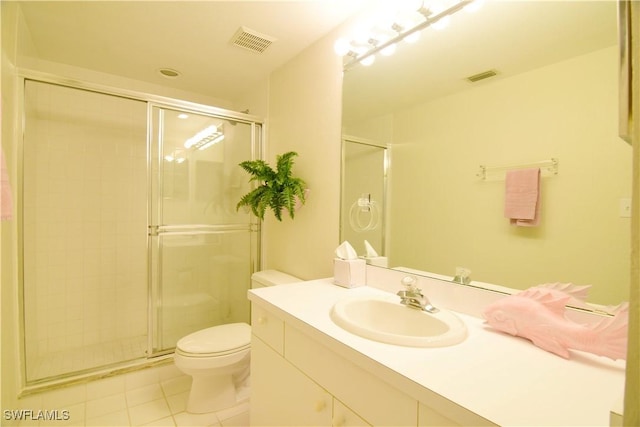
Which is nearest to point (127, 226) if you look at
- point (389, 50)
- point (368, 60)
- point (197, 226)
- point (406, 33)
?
point (197, 226)

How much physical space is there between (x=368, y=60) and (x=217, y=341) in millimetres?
1863

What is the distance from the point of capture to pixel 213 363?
5.43 feet

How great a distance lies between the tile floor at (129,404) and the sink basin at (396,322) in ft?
3.70

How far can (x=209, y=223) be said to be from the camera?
2.31 meters

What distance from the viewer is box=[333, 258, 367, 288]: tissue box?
1.45 m

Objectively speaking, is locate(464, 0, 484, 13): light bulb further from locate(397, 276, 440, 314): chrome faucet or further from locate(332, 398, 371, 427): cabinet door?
locate(332, 398, 371, 427): cabinet door

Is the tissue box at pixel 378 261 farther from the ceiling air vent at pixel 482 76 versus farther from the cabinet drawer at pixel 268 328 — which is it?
the ceiling air vent at pixel 482 76

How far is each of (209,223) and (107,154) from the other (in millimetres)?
1109

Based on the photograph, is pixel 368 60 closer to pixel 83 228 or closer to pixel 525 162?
pixel 525 162

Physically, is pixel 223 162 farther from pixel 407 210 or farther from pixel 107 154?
pixel 407 210

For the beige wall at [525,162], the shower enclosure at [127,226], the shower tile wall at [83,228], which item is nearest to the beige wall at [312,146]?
the shower enclosure at [127,226]

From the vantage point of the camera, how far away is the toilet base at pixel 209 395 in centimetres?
174

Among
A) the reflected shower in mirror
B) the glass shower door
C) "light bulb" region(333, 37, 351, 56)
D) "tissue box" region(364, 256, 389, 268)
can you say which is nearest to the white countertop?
"tissue box" region(364, 256, 389, 268)

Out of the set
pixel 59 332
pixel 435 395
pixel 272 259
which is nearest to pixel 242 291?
pixel 272 259
